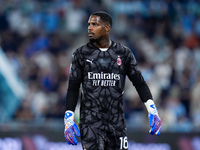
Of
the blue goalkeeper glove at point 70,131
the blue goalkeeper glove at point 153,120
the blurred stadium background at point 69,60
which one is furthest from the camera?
the blurred stadium background at point 69,60

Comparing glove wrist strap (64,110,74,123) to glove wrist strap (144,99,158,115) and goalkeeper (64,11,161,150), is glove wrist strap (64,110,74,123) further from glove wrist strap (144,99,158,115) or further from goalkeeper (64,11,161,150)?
glove wrist strap (144,99,158,115)

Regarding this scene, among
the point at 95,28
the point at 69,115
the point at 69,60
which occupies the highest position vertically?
the point at 69,60

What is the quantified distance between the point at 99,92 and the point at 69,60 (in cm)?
823

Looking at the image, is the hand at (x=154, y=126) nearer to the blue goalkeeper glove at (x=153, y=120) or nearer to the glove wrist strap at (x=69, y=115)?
the blue goalkeeper glove at (x=153, y=120)

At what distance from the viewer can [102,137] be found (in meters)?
6.18

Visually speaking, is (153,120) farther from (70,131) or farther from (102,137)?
(70,131)

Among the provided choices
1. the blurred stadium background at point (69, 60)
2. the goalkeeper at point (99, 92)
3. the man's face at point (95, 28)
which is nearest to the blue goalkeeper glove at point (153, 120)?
the goalkeeper at point (99, 92)

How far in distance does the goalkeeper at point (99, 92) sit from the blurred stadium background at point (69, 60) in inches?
127

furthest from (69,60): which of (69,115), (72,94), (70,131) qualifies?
(70,131)

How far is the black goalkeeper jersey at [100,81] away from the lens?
20.4 ft

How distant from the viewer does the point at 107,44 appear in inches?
251

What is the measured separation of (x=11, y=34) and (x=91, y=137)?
10204 mm

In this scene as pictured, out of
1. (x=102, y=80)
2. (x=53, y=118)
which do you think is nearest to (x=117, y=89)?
(x=102, y=80)

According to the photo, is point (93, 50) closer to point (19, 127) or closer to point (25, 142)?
point (25, 142)
